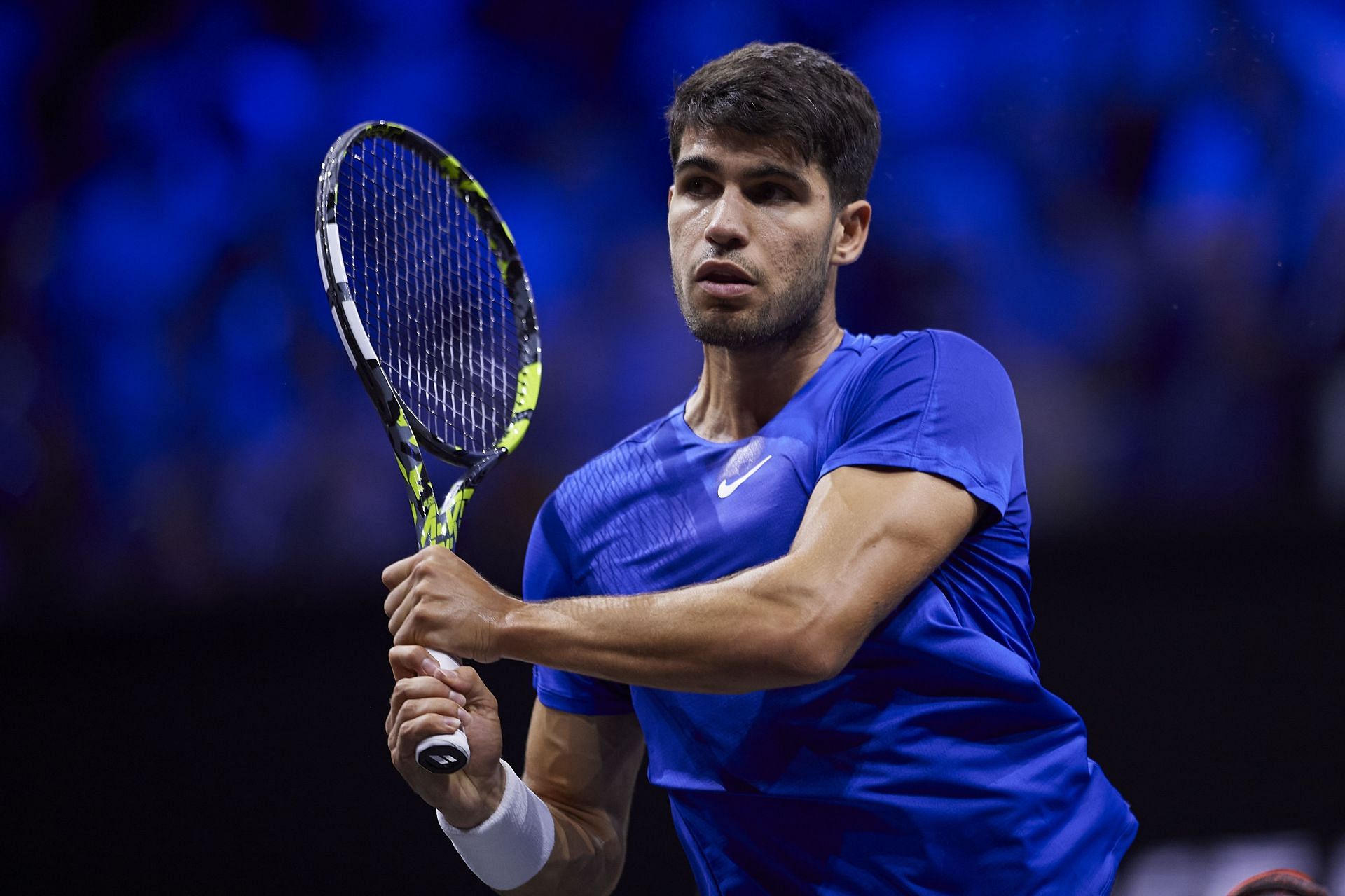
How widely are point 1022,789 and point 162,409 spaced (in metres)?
2.70

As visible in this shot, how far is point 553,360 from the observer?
3789 millimetres

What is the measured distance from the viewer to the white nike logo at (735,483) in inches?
77.5

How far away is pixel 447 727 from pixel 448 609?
0.15m

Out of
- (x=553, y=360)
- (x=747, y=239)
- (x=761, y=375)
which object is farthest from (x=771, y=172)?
(x=553, y=360)

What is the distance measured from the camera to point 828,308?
211cm

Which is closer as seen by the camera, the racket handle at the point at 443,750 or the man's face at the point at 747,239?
the racket handle at the point at 443,750

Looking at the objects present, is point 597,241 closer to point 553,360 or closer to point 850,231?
point 553,360

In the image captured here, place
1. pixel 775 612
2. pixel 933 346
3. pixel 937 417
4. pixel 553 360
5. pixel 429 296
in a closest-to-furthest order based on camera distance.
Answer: pixel 775 612 < pixel 937 417 < pixel 933 346 < pixel 429 296 < pixel 553 360

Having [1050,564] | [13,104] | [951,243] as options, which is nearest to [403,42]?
[13,104]

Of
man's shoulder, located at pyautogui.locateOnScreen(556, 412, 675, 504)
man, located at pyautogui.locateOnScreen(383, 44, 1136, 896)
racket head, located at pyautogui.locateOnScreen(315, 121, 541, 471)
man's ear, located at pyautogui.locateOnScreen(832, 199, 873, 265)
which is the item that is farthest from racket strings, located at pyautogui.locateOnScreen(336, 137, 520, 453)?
man's ear, located at pyautogui.locateOnScreen(832, 199, 873, 265)

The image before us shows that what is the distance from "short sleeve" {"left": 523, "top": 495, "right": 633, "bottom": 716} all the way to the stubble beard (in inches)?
18.2

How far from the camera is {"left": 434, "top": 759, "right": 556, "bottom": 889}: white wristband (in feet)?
6.39

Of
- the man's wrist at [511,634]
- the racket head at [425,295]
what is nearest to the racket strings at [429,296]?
the racket head at [425,295]

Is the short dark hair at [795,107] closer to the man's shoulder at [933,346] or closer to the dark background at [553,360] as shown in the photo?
the man's shoulder at [933,346]
